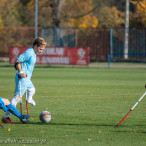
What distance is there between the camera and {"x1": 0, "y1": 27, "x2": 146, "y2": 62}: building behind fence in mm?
38438

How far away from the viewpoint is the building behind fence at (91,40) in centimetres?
3844

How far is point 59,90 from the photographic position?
16.1 m

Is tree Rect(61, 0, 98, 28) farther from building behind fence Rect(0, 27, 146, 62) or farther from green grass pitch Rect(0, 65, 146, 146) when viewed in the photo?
green grass pitch Rect(0, 65, 146, 146)

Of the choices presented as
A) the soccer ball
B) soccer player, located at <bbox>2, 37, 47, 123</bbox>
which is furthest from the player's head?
the soccer ball

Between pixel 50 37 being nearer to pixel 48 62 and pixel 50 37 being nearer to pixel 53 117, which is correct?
pixel 48 62

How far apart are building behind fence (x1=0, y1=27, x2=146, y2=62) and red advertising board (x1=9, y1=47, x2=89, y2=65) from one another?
705 centimetres

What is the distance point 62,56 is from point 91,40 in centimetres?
1052

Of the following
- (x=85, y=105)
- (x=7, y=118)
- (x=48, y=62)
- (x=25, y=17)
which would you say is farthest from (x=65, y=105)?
(x=25, y=17)

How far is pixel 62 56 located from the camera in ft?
102

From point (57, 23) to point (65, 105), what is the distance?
37.6 metres

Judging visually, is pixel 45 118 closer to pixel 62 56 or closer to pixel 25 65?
pixel 25 65

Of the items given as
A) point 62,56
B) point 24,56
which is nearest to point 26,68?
point 24,56

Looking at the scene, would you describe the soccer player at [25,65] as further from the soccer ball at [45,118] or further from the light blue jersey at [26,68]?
the soccer ball at [45,118]

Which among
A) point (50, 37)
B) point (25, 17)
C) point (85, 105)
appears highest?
point (25, 17)
